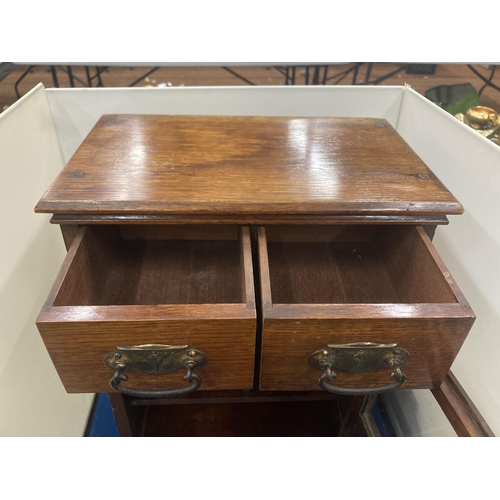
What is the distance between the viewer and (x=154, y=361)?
0.45 metres

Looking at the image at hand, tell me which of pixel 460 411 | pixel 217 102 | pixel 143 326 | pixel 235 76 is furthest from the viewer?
pixel 235 76

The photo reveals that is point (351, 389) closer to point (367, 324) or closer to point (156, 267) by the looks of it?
point (367, 324)

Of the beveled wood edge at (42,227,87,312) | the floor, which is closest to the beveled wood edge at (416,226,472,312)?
the beveled wood edge at (42,227,87,312)

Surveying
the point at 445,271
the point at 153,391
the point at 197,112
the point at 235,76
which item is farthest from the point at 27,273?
the point at 235,76

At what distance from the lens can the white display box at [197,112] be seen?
0.57 meters

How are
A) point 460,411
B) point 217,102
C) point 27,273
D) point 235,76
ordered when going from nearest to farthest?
point 460,411 < point 27,273 < point 217,102 < point 235,76

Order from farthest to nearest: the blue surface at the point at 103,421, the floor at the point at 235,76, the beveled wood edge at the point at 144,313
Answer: the floor at the point at 235,76
the blue surface at the point at 103,421
the beveled wood edge at the point at 144,313

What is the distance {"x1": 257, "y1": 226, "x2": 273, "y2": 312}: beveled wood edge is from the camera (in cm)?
43

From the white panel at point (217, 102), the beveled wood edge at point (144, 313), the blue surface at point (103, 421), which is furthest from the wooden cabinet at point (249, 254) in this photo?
the blue surface at point (103, 421)

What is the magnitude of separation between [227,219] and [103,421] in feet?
2.09

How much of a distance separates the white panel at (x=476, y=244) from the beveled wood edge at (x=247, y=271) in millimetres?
326

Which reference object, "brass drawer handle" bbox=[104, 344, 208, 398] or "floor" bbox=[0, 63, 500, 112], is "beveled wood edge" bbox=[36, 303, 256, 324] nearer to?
"brass drawer handle" bbox=[104, 344, 208, 398]

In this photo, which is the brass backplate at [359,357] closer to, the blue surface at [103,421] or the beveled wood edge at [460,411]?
the beveled wood edge at [460,411]
